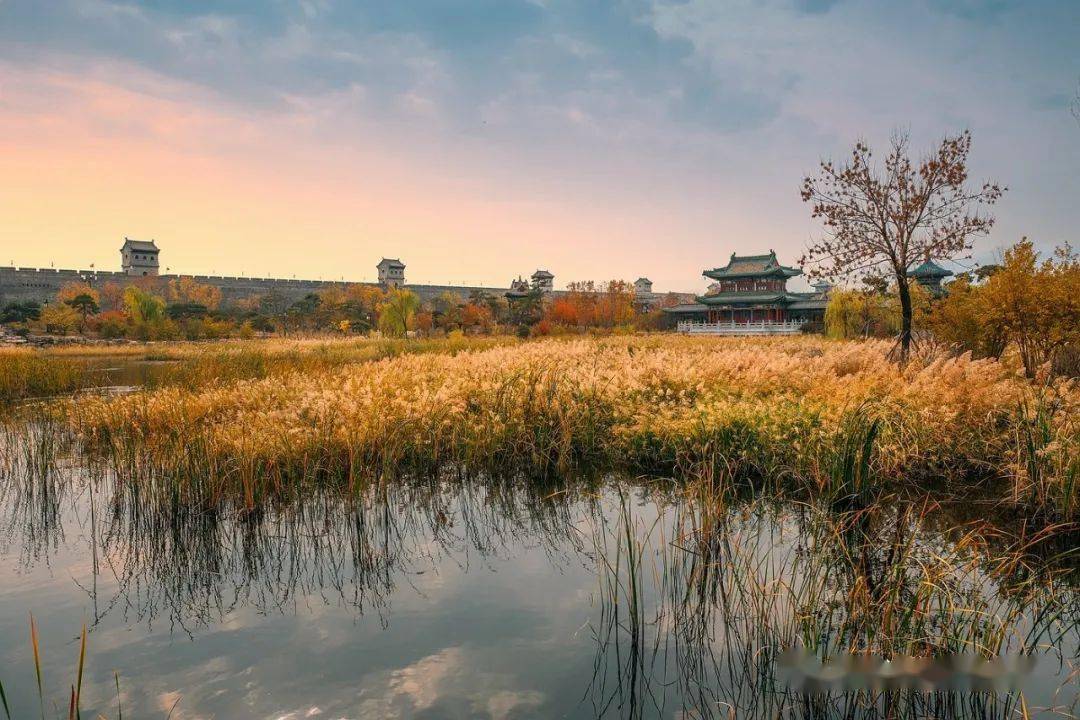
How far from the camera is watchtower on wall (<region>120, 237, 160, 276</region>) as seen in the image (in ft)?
278

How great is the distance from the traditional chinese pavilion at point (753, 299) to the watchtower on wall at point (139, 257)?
2781 inches

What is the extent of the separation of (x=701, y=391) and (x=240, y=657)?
296 inches

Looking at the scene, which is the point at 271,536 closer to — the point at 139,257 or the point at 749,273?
the point at 749,273

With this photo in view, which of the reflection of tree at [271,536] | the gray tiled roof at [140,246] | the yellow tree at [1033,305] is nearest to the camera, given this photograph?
the reflection of tree at [271,536]

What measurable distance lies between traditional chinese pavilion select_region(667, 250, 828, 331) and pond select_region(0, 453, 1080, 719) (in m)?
46.4

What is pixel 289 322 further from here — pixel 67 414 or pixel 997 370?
pixel 997 370

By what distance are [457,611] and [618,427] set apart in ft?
14.3

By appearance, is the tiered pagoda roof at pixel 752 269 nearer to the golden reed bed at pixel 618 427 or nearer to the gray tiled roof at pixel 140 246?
the golden reed bed at pixel 618 427

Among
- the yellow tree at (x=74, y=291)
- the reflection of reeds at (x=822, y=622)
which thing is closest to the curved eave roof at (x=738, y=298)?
the reflection of reeds at (x=822, y=622)

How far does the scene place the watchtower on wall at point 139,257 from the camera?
84.7 metres

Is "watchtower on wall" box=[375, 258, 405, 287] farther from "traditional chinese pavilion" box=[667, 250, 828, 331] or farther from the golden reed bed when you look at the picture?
the golden reed bed

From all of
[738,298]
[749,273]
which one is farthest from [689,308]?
[749,273]

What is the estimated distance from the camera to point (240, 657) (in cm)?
371

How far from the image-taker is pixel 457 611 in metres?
4.33
